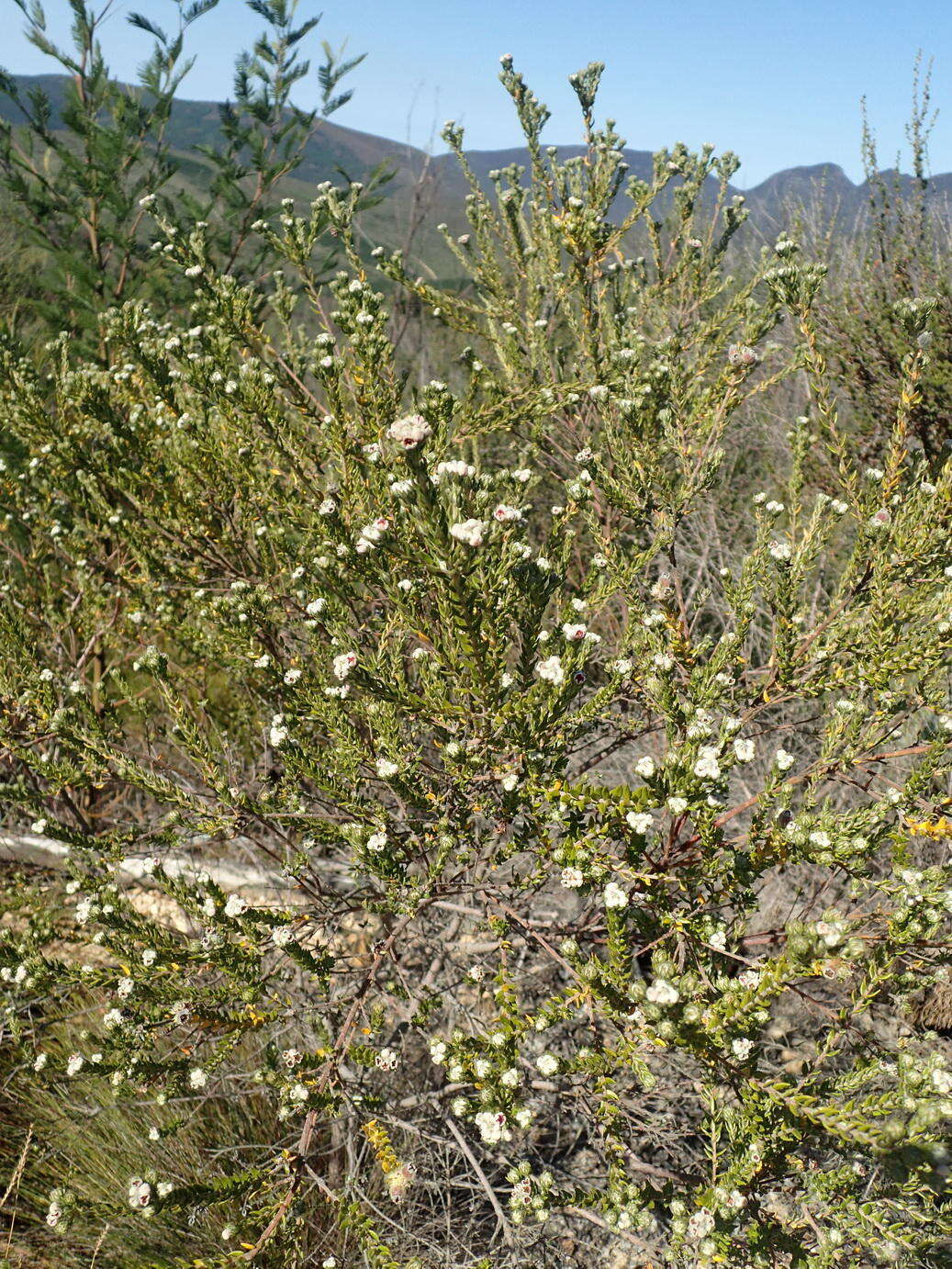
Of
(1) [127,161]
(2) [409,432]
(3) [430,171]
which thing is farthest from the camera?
(3) [430,171]

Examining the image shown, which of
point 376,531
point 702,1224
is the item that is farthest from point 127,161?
point 702,1224

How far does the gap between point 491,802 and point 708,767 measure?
0.86 m

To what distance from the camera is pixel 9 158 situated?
189 inches

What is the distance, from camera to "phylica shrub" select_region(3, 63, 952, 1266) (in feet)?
5.93

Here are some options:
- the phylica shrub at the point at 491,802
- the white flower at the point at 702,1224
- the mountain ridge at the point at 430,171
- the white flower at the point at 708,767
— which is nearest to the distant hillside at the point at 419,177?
the mountain ridge at the point at 430,171

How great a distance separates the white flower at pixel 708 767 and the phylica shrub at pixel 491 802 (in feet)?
0.04

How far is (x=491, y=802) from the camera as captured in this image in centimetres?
243

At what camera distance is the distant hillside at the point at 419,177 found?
6.72m

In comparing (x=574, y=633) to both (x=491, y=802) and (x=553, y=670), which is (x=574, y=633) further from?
(x=491, y=802)

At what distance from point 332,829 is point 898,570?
191 cm

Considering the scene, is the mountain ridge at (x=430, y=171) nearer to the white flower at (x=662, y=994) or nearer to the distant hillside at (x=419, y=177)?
the distant hillside at (x=419, y=177)

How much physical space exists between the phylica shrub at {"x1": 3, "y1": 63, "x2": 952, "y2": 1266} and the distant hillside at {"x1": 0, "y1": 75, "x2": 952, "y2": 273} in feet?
6.23

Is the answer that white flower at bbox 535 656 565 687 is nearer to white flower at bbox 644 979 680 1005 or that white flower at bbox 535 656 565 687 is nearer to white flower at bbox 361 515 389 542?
white flower at bbox 361 515 389 542

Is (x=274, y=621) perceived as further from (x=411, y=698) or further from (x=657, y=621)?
(x=657, y=621)
